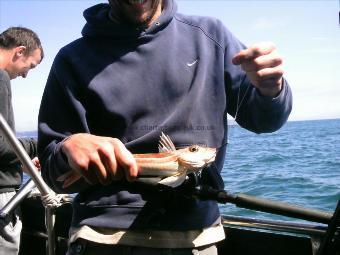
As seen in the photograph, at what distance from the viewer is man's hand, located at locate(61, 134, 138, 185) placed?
1.73 metres

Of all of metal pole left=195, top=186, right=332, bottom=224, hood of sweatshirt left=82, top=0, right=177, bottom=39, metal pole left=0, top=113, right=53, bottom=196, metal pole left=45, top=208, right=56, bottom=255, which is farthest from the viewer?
metal pole left=45, top=208, right=56, bottom=255

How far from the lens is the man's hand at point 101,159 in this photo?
1730 millimetres

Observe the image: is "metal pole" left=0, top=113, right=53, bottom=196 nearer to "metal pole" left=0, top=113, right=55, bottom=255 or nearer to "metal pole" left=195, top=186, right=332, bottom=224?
→ "metal pole" left=0, top=113, right=55, bottom=255

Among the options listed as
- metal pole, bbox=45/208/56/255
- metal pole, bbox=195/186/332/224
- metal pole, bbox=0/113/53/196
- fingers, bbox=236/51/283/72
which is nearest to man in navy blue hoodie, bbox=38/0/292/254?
fingers, bbox=236/51/283/72

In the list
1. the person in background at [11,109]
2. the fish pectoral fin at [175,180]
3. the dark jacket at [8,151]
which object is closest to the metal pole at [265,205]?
the fish pectoral fin at [175,180]

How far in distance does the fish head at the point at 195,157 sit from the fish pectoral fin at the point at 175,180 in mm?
48

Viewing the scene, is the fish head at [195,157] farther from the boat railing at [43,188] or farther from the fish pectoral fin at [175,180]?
the boat railing at [43,188]

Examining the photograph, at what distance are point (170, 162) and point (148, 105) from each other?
347 mm

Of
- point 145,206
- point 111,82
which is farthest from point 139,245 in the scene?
point 111,82

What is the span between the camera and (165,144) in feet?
6.96

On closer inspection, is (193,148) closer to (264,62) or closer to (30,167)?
(264,62)

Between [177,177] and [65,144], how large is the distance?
2.09ft

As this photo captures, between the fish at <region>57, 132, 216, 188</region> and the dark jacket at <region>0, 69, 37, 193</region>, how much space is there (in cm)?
252

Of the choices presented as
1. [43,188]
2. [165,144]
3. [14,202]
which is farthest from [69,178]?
[14,202]
